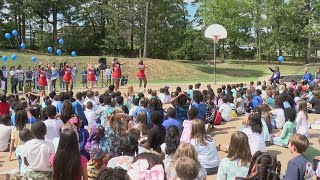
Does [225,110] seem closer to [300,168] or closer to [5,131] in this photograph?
[5,131]

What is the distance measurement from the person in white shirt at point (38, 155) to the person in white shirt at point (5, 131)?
12.1ft

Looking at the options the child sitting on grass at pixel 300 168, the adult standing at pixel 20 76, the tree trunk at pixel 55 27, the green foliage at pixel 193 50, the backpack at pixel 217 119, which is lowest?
the backpack at pixel 217 119

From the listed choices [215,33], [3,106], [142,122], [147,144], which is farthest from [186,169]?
[215,33]

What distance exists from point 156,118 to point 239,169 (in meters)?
2.20

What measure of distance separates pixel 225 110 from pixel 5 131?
6.18 metres

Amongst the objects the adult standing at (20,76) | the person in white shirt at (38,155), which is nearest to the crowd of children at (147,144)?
the person in white shirt at (38,155)

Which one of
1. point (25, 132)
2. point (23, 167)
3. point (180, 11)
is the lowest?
point (23, 167)

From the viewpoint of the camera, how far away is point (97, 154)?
6.19 meters

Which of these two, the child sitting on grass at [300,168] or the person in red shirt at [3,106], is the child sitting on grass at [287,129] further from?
the person in red shirt at [3,106]

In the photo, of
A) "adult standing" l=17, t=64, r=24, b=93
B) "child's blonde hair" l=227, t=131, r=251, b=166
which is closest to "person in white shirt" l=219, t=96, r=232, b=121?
"child's blonde hair" l=227, t=131, r=251, b=166

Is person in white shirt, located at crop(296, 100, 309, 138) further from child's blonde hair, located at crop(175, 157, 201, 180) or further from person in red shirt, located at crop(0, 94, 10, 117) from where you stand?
person in red shirt, located at crop(0, 94, 10, 117)

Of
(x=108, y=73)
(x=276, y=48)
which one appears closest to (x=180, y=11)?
(x=276, y=48)

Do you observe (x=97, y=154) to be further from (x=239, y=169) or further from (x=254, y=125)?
(x=254, y=125)

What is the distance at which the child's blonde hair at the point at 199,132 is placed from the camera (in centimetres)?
630
